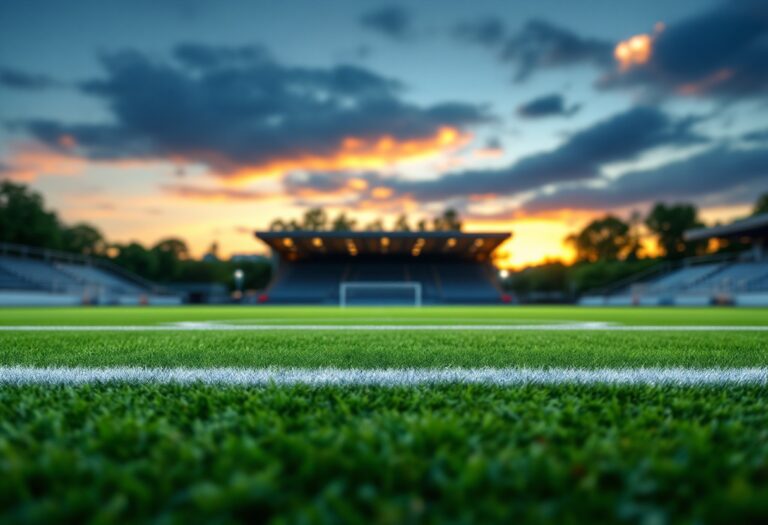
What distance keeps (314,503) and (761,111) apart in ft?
133

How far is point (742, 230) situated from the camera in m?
30.2

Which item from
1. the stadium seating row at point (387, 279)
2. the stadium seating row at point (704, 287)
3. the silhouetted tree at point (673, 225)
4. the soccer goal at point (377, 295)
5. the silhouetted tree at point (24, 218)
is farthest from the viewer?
the silhouetted tree at point (673, 225)

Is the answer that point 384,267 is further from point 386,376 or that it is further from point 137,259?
point 386,376

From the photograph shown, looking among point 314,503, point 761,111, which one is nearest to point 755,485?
point 314,503

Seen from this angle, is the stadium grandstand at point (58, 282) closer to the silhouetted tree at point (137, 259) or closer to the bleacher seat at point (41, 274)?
the bleacher seat at point (41, 274)

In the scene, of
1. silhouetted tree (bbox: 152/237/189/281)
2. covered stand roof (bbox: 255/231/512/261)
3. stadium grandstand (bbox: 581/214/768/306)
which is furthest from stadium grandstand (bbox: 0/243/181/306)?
stadium grandstand (bbox: 581/214/768/306)

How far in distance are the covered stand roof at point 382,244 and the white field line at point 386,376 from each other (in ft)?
94.7

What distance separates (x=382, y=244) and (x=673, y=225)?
45640mm

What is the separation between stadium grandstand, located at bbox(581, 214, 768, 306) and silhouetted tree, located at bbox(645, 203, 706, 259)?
21.0 meters

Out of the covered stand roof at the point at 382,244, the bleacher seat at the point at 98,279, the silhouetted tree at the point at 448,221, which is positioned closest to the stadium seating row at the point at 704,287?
the covered stand roof at the point at 382,244

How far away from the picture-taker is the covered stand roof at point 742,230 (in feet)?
92.9

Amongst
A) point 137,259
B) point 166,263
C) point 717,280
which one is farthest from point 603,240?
point 137,259

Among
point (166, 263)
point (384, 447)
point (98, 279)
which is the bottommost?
point (384, 447)

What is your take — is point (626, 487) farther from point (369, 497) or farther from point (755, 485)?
point (369, 497)
